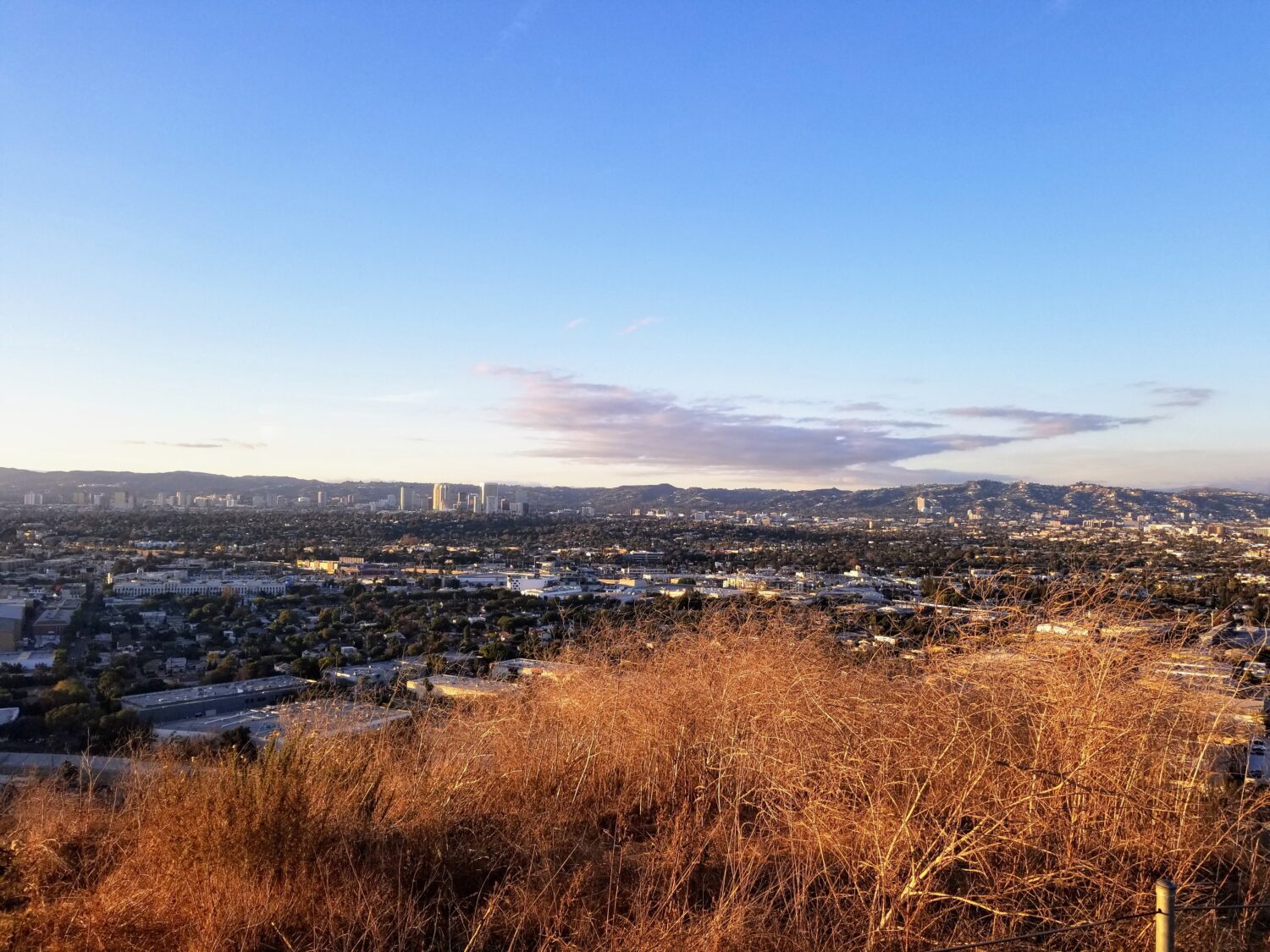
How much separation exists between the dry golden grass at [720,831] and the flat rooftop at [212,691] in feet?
13.7

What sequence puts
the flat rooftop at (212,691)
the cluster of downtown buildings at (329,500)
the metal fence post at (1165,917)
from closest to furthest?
the metal fence post at (1165,917)
the flat rooftop at (212,691)
the cluster of downtown buildings at (329,500)

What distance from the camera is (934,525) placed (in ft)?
131

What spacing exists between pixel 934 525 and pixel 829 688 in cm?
3725

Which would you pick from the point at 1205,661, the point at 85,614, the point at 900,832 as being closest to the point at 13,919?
the point at 900,832

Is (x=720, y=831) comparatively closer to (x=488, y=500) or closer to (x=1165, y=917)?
(x=1165, y=917)

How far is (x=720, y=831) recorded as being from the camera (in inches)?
167

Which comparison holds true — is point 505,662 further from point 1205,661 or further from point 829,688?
point 1205,661

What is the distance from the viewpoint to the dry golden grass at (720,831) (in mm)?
3141

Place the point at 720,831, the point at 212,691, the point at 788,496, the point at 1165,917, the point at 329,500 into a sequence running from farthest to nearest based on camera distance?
the point at 788,496
the point at 329,500
the point at 212,691
the point at 720,831
the point at 1165,917

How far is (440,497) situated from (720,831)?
149 feet

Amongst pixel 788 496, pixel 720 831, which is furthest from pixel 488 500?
pixel 720 831

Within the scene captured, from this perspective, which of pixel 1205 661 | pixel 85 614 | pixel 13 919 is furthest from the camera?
pixel 85 614

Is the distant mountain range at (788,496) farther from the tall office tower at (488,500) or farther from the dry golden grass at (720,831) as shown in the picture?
the dry golden grass at (720,831)

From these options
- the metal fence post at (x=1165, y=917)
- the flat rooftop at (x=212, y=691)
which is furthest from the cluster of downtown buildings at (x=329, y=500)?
the metal fence post at (x=1165, y=917)
